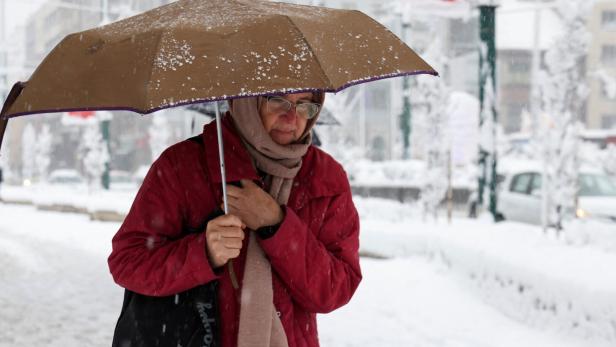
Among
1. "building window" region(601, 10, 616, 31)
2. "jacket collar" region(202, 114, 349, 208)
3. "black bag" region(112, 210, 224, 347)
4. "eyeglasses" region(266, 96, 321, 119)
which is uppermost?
"building window" region(601, 10, 616, 31)

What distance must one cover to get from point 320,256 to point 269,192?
26cm

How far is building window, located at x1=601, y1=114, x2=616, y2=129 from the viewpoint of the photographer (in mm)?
68125

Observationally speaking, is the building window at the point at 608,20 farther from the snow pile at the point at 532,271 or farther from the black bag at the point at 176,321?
the black bag at the point at 176,321

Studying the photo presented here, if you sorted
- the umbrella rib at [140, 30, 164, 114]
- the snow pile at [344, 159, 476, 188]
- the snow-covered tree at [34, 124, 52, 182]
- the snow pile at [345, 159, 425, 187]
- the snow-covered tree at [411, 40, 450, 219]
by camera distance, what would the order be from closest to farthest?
the umbrella rib at [140, 30, 164, 114], the snow-covered tree at [411, 40, 450, 219], the snow pile at [344, 159, 476, 188], the snow pile at [345, 159, 425, 187], the snow-covered tree at [34, 124, 52, 182]

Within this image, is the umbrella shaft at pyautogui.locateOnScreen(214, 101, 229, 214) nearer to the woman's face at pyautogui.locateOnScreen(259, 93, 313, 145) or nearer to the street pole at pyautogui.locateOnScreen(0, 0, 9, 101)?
the woman's face at pyautogui.locateOnScreen(259, 93, 313, 145)

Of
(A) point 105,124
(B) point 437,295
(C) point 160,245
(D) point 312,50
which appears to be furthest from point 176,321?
(A) point 105,124

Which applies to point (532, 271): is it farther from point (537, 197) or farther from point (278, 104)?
point (537, 197)

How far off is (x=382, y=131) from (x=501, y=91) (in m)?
10.1

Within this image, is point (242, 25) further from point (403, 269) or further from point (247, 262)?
point (403, 269)

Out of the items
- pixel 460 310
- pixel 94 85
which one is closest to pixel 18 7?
pixel 460 310

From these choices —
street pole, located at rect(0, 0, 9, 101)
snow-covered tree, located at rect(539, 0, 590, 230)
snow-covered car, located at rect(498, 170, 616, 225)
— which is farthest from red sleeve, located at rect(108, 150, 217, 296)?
street pole, located at rect(0, 0, 9, 101)

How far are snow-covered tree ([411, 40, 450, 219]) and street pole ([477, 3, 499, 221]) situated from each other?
9.36ft

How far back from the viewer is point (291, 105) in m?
2.72

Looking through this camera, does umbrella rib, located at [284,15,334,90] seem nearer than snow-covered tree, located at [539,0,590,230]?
Yes
